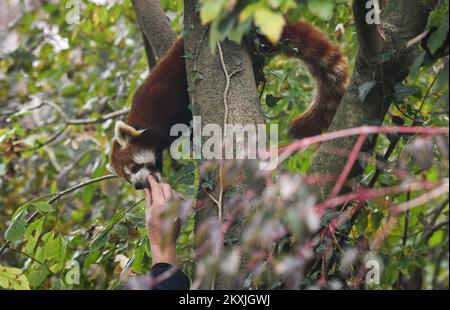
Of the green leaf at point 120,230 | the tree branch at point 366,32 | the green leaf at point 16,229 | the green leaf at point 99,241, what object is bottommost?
the green leaf at point 99,241

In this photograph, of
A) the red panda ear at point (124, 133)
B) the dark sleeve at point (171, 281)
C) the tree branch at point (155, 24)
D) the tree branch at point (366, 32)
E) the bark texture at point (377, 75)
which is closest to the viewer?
the dark sleeve at point (171, 281)

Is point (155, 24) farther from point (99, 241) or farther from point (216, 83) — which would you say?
point (99, 241)

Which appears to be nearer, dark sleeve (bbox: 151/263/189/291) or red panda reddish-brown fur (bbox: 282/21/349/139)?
dark sleeve (bbox: 151/263/189/291)

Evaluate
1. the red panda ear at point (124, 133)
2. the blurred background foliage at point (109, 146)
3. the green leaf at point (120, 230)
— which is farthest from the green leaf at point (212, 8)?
the red panda ear at point (124, 133)

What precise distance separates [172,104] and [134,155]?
0.39 metres

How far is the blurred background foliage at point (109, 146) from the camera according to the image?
6.12 ft

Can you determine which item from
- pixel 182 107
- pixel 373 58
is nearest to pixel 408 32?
pixel 373 58

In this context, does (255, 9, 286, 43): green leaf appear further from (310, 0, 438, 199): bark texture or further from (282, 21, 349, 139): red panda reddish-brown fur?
(282, 21, 349, 139): red panda reddish-brown fur

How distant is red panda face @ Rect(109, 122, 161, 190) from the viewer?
3.52 m

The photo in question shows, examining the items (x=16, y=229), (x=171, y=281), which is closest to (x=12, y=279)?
(x=16, y=229)

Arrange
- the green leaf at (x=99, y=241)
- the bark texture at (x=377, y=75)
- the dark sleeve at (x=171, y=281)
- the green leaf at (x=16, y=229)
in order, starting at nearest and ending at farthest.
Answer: the dark sleeve at (x=171, y=281), the bark texture at (x=377, y=75), the green leaf at (x=16, y=229), the green leaf at (x=99, y=241)

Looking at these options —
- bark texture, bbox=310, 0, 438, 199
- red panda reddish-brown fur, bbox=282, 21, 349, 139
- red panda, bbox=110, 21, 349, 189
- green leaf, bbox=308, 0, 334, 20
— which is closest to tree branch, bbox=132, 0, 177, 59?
red panda, bbox=110, 21, 349, 189

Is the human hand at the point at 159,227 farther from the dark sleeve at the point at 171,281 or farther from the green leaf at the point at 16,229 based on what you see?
the green leaf at the point at 16,229
